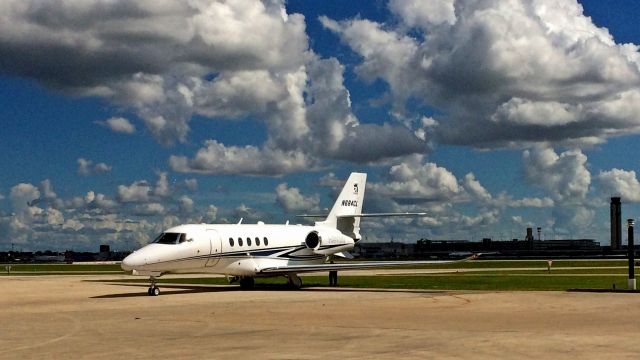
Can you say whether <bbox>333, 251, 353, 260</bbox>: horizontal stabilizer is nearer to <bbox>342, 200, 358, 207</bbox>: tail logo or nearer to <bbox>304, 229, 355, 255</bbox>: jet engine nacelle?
<bbox>304, 229, 355, 255</bbox>: jet engine nacelle

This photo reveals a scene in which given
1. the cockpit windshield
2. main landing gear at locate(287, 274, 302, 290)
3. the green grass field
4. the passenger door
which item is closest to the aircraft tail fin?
the green grass field

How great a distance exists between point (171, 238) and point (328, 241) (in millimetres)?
11240

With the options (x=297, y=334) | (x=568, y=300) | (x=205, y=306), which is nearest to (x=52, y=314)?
(x=205, y=306)

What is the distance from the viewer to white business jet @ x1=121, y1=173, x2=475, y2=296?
35.3m

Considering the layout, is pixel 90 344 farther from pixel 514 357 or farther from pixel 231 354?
pixel 514 357

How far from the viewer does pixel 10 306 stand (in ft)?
98.3

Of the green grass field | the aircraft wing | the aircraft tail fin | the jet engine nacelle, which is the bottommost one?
the green grass field

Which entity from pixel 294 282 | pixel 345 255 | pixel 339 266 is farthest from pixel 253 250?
pixel 345 255

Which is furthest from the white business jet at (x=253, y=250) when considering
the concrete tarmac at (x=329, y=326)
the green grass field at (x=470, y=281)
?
the concrete tarmac at (x=329, y=326)

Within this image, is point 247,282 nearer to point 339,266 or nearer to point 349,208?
point 339,266

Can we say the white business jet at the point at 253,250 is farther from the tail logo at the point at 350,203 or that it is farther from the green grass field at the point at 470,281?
the green grass field at the point at 470,281

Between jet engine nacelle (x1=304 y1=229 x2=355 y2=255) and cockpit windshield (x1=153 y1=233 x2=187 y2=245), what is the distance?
8.95 m

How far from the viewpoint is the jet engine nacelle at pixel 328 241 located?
43.4 meters

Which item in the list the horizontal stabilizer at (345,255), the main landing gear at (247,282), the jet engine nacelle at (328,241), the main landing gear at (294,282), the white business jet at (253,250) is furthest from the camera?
the horizontal stabilizer at (345,255)
